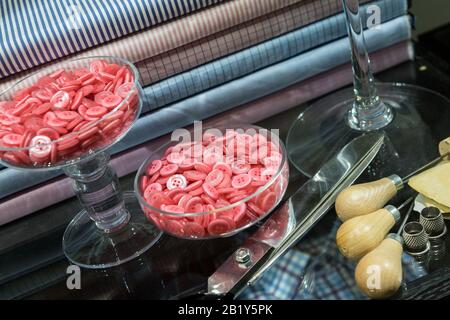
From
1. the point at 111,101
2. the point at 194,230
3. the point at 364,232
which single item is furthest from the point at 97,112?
the point at 364,232

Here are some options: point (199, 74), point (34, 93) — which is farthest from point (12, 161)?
point (199, 74)

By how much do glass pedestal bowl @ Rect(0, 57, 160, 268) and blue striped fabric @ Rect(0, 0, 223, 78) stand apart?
2cm

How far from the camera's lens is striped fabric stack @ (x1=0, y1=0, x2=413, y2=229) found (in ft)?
2.01

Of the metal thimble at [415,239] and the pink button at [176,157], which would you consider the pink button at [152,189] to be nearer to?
the pink button at [176,157]

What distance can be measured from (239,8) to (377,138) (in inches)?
7.1

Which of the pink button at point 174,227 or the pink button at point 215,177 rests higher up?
the pink button at point 215,177

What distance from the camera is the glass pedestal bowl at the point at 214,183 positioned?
51 cm

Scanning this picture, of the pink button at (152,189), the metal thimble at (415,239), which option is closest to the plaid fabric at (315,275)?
the metal thimble at (415,239)

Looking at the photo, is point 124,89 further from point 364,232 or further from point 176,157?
point 364,232

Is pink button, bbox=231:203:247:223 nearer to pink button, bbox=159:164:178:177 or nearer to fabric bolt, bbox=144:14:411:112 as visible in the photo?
pink button, bbox=159:164:178:177

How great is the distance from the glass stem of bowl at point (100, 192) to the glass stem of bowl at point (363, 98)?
237 mm

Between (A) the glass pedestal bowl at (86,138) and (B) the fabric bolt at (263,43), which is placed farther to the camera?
(B) the fabric bolt at (263,43)

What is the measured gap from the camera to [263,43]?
2.19ft

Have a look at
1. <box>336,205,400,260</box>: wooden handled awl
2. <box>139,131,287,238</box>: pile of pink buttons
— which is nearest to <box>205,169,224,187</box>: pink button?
<box>139,131,287,238</box>: pile of pink buttons
